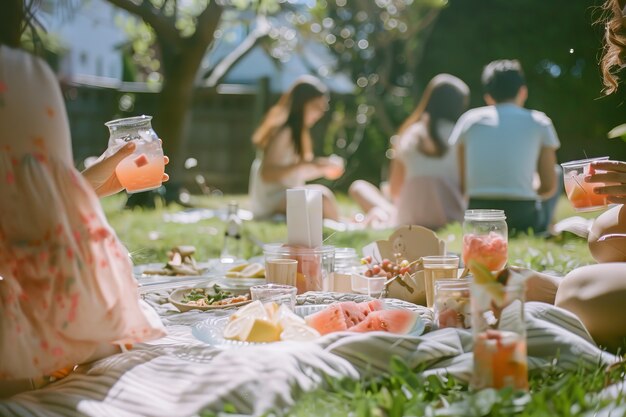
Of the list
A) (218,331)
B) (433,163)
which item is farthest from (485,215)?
(433,163)

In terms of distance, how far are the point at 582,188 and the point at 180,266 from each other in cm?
193

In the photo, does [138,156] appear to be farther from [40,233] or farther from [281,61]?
[281,61]

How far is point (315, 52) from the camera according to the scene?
52.7 feet

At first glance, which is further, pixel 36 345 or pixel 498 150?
pixel 498 150

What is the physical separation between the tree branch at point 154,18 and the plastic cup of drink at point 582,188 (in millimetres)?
6112

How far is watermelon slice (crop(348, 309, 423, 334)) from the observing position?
2.50 metres

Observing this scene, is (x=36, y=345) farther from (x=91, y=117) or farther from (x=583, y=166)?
(x=91, y=117)

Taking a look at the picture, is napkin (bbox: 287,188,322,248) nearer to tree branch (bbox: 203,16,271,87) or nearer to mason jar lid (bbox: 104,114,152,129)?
mason jar lid (bbox: 104,114,152,129)

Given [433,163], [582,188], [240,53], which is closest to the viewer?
[582,188]

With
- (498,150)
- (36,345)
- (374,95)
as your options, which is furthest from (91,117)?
(36,345)

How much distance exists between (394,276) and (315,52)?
13323 millimetres

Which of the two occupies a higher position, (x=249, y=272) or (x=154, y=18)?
(x=154, y=18)

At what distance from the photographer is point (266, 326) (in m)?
2.43

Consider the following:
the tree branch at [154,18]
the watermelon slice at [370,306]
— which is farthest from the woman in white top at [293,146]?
the watermelon slice at [370,306]
